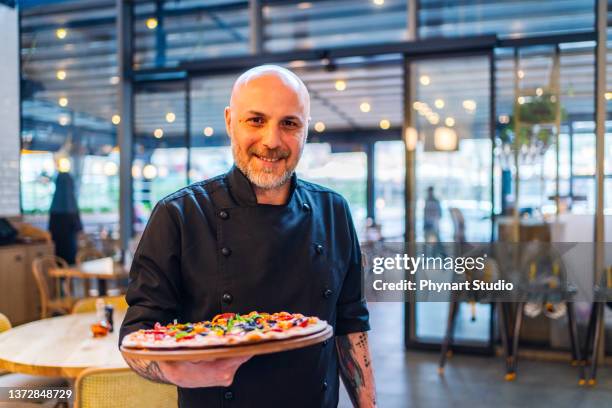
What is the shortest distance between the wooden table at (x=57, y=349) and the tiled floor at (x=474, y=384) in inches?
73.7

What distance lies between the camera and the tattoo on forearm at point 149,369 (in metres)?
1.18

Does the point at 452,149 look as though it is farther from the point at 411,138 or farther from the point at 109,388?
the point at 109,388

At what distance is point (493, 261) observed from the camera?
5.23 metres

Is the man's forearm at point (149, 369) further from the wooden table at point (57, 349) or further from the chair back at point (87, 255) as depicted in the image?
the chair back at point (87, 255)

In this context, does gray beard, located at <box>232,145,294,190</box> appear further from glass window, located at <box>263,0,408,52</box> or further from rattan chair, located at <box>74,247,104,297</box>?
rattan chair, located at <box>74,247,104,297</box>

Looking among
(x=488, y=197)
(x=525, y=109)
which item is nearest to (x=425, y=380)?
(x=488, y=197)

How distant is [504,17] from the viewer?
17.3 ft

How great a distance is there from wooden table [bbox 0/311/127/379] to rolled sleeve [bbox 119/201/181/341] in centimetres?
121

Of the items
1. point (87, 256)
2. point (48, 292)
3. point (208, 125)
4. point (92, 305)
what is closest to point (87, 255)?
point (87, 256)

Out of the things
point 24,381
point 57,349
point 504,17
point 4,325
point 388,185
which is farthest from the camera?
point 388,185

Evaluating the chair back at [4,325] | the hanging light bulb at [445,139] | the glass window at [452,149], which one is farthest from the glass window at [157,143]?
the chair back at [4,325]

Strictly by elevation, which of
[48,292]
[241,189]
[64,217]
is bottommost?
[48,292]

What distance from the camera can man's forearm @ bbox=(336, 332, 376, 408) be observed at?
5.14 feet

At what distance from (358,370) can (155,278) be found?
62 centimetres
